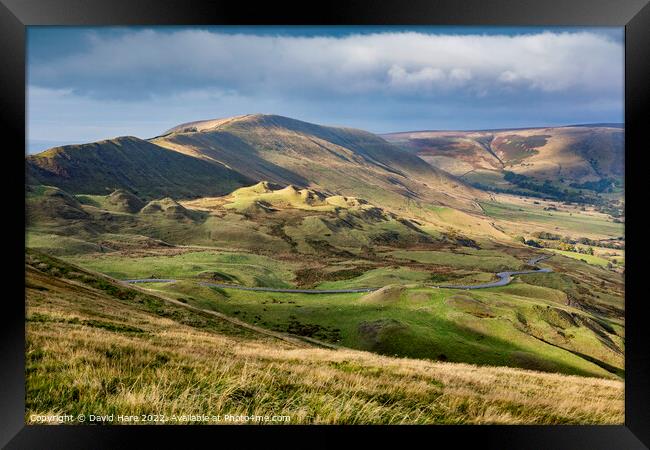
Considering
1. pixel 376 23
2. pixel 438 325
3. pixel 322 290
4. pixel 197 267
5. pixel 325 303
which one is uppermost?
pixel 376 23

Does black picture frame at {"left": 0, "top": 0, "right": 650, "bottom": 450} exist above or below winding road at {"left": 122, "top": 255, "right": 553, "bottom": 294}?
above

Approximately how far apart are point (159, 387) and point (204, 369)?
0.70 meters

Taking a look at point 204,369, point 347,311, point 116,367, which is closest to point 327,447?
point 204,369

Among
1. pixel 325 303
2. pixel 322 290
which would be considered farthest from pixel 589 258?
pixel 325 303

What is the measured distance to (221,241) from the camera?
16675cm

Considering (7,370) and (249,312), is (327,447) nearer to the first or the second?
(7,370)

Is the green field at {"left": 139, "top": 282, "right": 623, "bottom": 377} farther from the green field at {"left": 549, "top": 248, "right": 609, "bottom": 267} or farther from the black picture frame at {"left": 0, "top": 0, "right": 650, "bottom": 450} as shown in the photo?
the green field at {"left": 549, "top": 248, "right": 609, "bottom": 267}

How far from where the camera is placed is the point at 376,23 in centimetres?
642

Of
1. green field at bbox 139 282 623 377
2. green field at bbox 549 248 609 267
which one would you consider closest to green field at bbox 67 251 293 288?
green field at bbox 139 282 623 377

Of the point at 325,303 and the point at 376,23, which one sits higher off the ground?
the point at 376,23

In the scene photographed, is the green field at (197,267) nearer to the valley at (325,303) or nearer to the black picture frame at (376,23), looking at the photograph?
the valley at (325,303)

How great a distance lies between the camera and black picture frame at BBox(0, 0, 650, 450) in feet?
20.5

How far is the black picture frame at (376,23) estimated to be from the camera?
625 centimetres

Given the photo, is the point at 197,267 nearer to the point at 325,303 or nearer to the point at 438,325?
the point at 325,303
